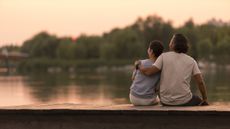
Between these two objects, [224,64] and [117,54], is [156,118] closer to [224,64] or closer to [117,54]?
[117,54]

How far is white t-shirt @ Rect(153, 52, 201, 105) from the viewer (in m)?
7.05

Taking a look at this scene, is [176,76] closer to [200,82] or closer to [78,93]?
[200,82]

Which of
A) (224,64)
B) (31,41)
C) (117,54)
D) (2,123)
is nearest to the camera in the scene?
(2,123)

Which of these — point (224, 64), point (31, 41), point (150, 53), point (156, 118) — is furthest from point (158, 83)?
point (31, 41)

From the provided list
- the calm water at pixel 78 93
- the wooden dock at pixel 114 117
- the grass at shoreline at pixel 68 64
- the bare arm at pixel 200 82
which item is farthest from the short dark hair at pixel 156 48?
the grass at shoreline at pixel 68 64

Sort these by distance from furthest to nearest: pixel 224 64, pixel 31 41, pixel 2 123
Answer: pixel 31 41 < pixel 224 64 < pixel 2 123

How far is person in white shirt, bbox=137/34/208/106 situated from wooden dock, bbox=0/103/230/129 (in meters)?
0.23

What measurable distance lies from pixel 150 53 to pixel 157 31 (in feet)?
330

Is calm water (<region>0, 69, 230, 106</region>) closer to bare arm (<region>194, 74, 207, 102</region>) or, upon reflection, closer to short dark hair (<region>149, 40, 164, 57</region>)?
short dark hair (<region>149, 40, 164, 57</region>)

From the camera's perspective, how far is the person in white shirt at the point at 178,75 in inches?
277

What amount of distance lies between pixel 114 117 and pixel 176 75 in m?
0.88

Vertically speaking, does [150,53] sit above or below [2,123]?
above

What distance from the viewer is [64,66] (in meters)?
118

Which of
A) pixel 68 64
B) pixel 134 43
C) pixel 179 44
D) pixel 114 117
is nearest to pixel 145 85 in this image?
pixel 179 44
